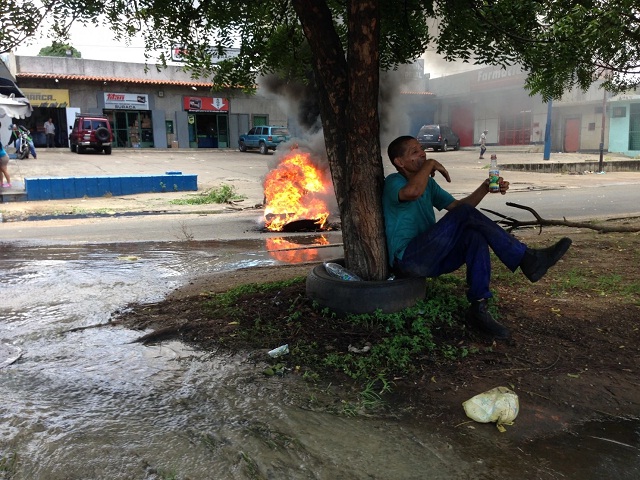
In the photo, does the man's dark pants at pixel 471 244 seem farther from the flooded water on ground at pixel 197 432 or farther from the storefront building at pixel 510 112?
the storefront building at pixel 510 112

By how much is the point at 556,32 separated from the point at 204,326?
3.71 m

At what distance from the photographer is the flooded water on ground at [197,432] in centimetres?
241

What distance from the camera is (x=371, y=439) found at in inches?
104

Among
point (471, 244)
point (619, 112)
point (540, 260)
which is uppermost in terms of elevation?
point (619, 112)

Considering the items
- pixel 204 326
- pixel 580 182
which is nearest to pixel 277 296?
pixel 204 326

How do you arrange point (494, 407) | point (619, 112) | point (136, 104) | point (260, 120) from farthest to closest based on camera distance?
point (260, 120) < point (136, 104) < point (619, 112) < point (494, 407)

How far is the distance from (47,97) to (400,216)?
35.6 meters

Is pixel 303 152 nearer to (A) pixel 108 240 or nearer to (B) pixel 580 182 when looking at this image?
(A) pixel 108 240

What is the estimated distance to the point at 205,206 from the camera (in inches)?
535

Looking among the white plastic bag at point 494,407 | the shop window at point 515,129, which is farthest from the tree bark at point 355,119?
the shop window at point 515,129

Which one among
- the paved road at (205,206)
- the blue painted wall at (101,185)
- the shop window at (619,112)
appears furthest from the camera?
the shop window at (619,112)

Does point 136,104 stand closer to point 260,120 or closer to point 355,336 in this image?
point 260,120

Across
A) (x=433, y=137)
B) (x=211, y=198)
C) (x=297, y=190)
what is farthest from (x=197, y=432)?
(x=433, y=137)

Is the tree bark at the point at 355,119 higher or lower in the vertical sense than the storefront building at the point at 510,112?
lower
